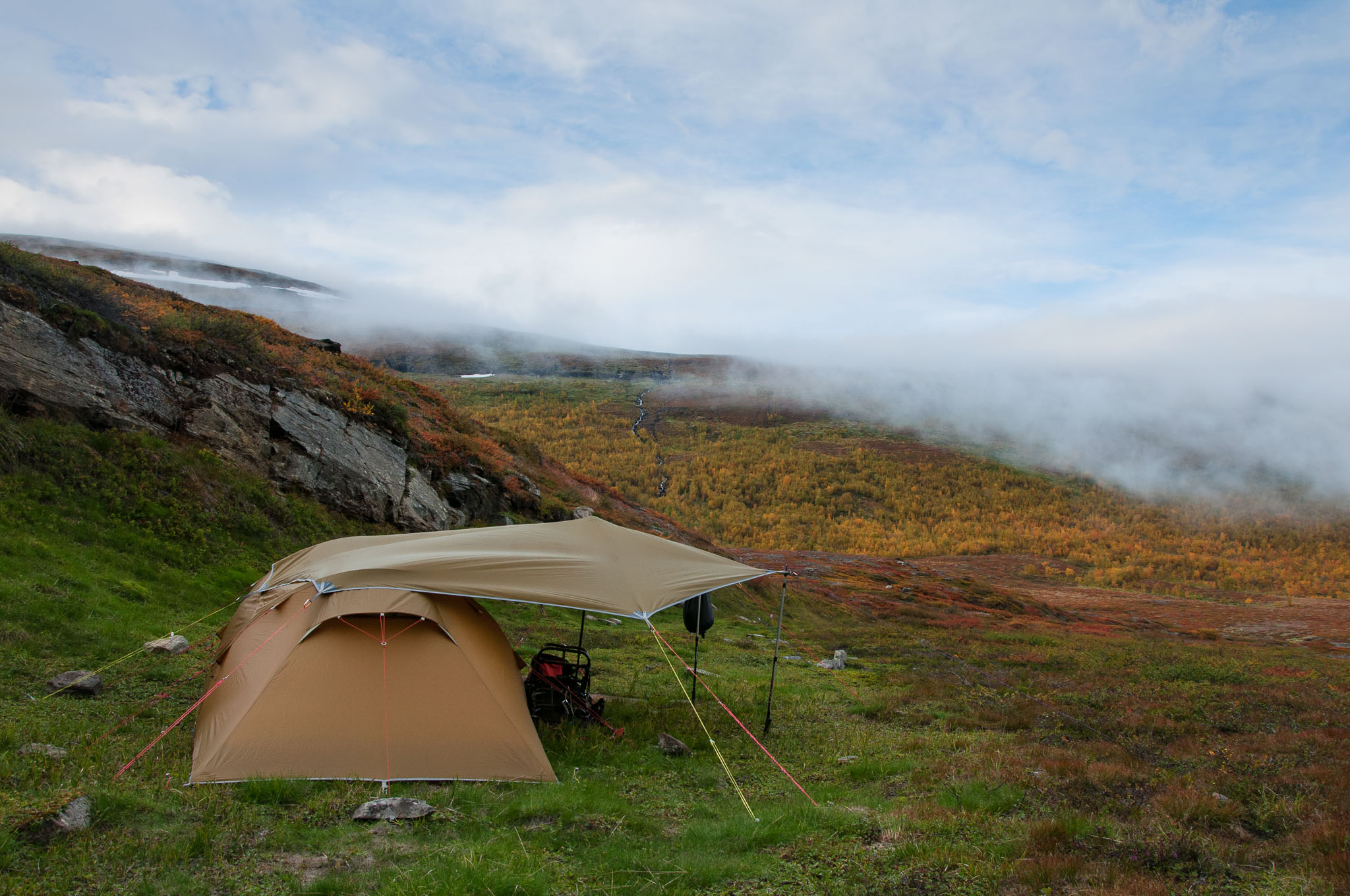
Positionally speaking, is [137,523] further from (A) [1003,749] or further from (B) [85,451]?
(A) [1003,749]

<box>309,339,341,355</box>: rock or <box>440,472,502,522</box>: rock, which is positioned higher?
<box>309,339,341,355</box>: rock

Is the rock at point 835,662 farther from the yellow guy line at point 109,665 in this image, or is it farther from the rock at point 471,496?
the yellow guy line at point 109,665

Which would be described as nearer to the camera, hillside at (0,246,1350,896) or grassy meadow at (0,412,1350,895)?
grassy meadow at (0,412,1350,895)

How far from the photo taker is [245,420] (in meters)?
20.7

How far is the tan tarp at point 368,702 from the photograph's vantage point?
25.6ft

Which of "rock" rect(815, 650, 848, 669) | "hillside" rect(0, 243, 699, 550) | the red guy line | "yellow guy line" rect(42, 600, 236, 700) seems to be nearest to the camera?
the red guy line

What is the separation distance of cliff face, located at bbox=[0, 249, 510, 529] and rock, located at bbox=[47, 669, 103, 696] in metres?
9.59

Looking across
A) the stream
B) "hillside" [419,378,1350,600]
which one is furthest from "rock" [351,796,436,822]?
the stream

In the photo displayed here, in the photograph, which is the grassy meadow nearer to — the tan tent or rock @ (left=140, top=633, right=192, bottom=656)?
rock @ (left=140, top=633, right=192, bottom=656)

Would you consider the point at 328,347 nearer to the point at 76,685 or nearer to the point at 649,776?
the point at 76,685

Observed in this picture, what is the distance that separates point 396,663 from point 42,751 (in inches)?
133

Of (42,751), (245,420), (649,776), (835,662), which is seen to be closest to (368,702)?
(42,751)

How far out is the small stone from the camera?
281 inches

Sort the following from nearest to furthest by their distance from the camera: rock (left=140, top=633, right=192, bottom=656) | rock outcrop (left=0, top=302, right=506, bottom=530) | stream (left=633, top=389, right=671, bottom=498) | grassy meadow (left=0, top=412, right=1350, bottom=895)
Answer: grassy meadow (left=0, top=412, right=1350, bottom=895), rock (left=140, top=633, right=192, bottom=656), rock outcrop (left=0, top=302, right=506, bottom=530), stream (left=633, top=389, right=671, bottom=498)
